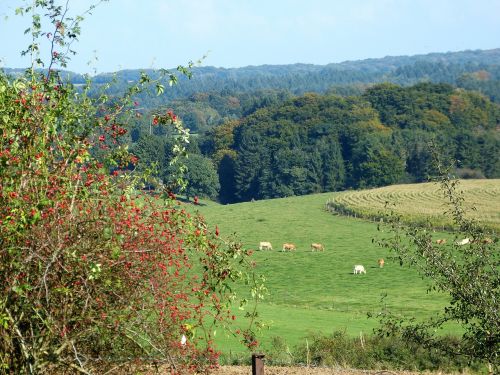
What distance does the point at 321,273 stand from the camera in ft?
193

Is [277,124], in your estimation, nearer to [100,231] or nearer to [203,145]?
[203,145]

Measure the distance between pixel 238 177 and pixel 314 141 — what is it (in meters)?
14.6

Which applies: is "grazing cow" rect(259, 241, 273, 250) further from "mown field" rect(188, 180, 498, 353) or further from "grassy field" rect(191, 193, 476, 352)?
"mown field" rect(188, 180, 498, 353)

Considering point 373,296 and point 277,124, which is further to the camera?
point 277,124

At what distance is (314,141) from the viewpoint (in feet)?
433

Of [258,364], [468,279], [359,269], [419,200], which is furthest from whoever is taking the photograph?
[419,200]

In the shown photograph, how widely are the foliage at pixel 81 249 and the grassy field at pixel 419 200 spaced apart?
188ft

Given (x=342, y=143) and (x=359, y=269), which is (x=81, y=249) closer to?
(x=359, y=269)

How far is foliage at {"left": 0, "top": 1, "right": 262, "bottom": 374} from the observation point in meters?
8.98

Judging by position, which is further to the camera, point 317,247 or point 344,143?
point 344,143

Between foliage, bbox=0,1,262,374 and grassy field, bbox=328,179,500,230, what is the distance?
188ft

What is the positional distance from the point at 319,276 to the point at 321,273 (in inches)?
50.2

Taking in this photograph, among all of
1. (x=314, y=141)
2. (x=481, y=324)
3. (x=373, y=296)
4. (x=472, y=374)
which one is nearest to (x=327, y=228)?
(x=373, y=296)

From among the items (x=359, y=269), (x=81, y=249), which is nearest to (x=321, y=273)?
(x=359, y=269)
